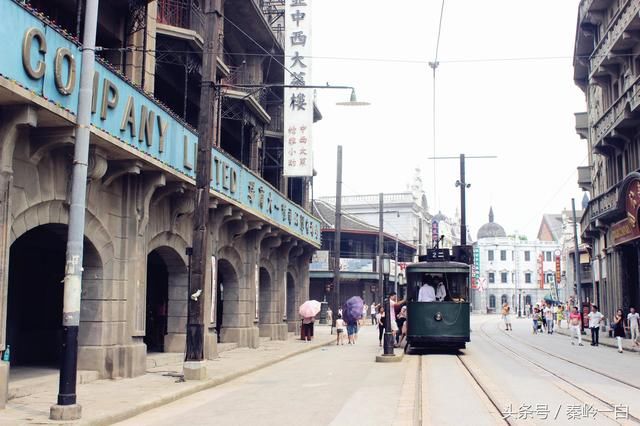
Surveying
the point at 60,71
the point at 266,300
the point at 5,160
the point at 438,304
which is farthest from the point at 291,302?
the point at 5,160

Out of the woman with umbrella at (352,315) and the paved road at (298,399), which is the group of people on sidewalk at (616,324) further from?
the paved road at (298,399)

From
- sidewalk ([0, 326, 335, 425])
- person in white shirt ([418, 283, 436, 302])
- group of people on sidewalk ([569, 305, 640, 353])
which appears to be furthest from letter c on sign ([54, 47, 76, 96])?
group of people on sidewalk ([569, 305, 640, 353])

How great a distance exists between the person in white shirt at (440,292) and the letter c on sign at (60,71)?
46.4 ft

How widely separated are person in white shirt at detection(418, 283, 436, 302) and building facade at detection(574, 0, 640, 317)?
1126cm

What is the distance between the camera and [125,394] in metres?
12.0

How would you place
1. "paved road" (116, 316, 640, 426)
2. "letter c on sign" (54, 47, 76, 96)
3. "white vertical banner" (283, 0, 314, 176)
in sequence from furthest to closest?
"white vertical banner" (283, 0, 314, 176) < "letter c on sign" (54, 47, 76, 96) < "paved road" (116, 316, 640, 426)

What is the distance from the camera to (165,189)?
16531 millimetres

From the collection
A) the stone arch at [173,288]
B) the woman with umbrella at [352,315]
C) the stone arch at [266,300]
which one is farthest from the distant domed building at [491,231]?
the stone arch at [173,288]

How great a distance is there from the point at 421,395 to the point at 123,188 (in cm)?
779

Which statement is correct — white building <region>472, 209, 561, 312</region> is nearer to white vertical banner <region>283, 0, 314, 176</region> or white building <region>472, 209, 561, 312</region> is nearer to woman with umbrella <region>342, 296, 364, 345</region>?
woman with umbrella <region>342, 296, 364, 345</region>

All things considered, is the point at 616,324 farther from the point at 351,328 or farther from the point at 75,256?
the point at 75,256

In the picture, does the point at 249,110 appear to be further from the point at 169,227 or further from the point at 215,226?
the point at 169,227

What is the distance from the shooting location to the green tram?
21.6 metres

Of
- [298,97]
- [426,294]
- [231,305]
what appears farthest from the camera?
[298,97]
